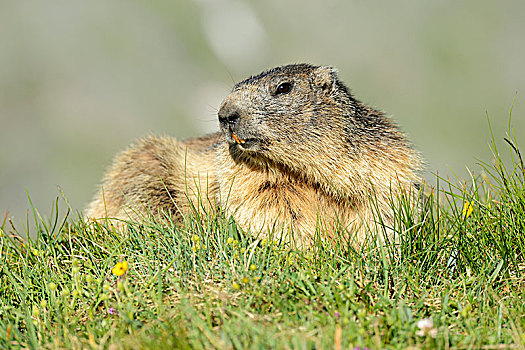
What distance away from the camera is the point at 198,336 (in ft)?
9.32

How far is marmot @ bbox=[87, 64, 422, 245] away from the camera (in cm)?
521

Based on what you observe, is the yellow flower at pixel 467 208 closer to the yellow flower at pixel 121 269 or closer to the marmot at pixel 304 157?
the marmot at pixel 304 157

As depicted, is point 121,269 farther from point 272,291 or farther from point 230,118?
point 230,118

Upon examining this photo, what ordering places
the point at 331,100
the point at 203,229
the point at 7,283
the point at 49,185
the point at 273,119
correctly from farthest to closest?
the point at 49,185
the point at 331,100
the point at 273,119
the point at 203,229
the point at 7,283

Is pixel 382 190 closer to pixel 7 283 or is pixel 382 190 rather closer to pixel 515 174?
pixel 515 174

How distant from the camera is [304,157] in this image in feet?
17.2

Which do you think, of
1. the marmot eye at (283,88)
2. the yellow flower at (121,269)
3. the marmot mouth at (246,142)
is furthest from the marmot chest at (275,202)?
the yellow flower at (121,269)

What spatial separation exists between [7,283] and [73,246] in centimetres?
69

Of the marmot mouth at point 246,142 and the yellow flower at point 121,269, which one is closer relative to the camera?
the yellow flower at point 121,269

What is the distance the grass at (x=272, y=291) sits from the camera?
290cm

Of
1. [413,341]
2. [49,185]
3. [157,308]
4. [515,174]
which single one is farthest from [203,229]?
[49,185]

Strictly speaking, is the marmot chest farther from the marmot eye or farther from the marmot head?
the marmot eye

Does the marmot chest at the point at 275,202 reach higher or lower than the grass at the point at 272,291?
higher

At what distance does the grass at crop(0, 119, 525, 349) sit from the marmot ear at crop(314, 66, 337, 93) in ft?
6.17
